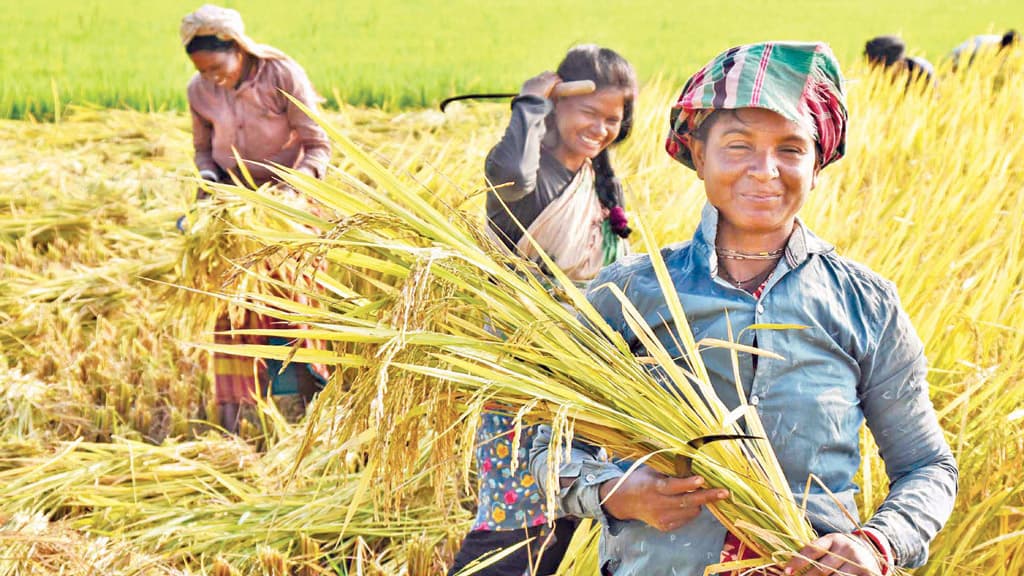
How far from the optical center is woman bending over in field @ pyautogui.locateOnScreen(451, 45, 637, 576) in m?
2.38

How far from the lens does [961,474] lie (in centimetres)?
228

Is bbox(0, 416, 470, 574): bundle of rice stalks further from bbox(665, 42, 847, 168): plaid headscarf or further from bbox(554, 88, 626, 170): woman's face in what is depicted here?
bbox(665, 42, 847, 168): plaid headscarf

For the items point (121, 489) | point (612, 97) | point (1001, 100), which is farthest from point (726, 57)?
point (1001, 100)

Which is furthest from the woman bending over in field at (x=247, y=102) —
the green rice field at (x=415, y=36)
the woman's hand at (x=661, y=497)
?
the green rice field at (x=415, y=36)

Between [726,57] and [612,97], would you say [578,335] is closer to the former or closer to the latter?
[726,57]

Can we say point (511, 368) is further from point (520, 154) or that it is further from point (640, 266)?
point (520, 154)

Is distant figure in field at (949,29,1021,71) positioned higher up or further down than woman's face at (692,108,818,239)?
further down

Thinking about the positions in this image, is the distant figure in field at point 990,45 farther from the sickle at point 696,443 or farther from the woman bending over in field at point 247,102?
the sickle at point 696,443

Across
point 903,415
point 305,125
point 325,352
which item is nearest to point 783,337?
point 903,415

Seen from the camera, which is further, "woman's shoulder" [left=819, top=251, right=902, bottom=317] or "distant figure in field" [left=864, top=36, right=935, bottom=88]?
"distant figure in field" [left=864, top=36, right=935, bottom=88]

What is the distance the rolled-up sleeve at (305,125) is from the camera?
3674 mm

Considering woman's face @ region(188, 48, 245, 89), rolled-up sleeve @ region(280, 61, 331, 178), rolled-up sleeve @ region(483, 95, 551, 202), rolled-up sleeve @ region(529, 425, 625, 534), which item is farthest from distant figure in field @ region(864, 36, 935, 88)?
rolled-up sleeve @ region(529, 425, 625, 534)

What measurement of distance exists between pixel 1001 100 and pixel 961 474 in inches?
154

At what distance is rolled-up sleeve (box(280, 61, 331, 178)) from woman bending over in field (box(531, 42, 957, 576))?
2334 mm
